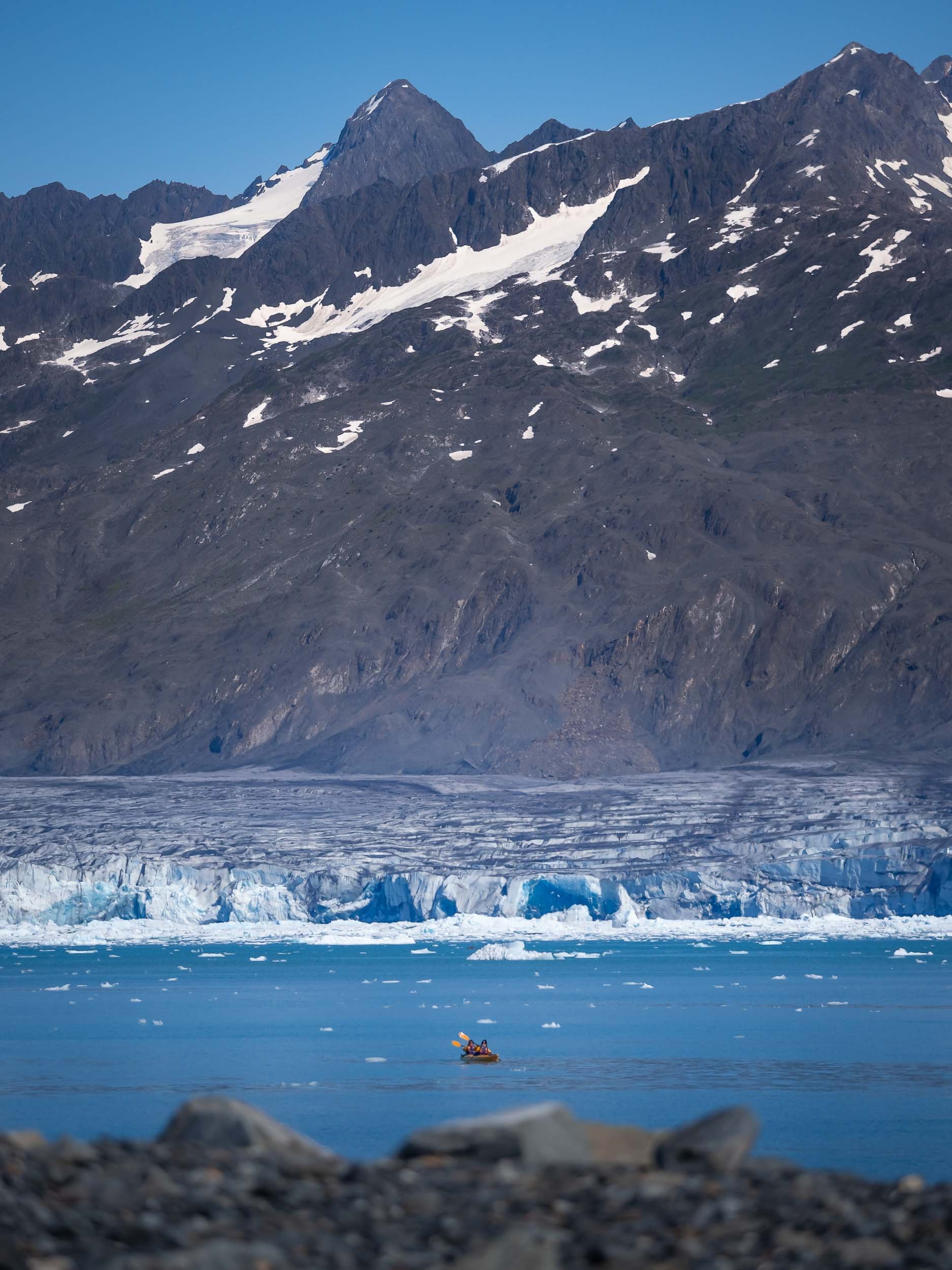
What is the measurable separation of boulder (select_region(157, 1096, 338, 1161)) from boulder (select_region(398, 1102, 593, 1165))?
1138 mm

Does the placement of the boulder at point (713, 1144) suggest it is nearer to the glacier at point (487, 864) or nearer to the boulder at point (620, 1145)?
the boulder at point (620, 1145)

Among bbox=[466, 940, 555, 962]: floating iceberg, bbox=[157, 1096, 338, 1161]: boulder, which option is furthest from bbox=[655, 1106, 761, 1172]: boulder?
bbox=[466, 940, 555, 962]: floating iceberg

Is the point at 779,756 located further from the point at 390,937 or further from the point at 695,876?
the point at 390,937

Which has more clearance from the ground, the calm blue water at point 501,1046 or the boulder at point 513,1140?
the boulder at point 513,1140

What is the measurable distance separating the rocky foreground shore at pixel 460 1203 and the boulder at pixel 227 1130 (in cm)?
2

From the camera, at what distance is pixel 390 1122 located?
47250 millimetres

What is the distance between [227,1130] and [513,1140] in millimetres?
3139

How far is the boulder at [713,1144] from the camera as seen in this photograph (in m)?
17.8

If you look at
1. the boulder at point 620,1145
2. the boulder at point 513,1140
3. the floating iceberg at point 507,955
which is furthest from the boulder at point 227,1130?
the floating iceberg at point 507,955

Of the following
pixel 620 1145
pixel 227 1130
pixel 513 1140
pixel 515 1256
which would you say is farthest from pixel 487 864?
pixel 515 1256

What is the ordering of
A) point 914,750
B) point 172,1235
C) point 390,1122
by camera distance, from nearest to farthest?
point 172,1235
point 390,1122
point 914,750

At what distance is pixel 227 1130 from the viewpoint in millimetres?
18469

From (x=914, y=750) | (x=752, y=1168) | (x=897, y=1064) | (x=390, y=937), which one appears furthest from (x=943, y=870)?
(x=752, y=1168)

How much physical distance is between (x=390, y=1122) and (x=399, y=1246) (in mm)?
33306
